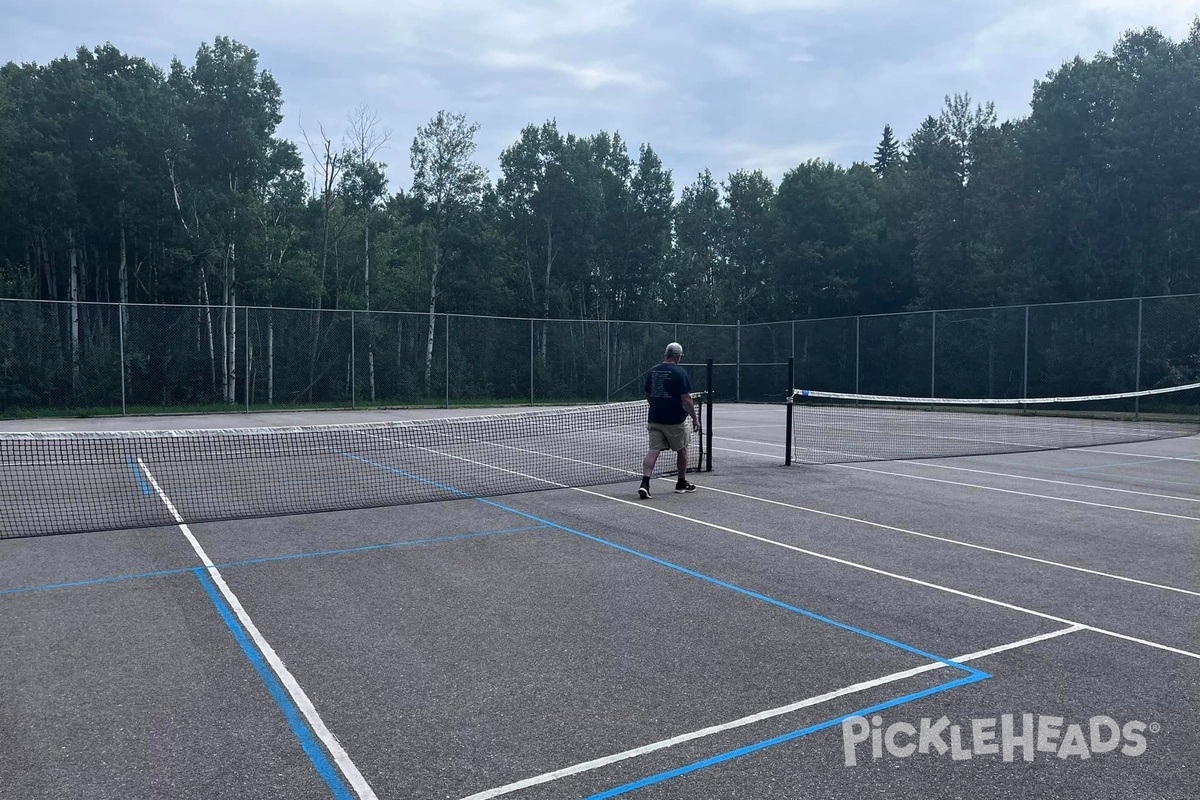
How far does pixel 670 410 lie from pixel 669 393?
215 millimetres

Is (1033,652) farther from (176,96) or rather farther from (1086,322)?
(176,96)

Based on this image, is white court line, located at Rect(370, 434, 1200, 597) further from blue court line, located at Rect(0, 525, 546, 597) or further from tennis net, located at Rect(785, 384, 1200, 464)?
tennis net, located at Rect(785, 384, 1200, 464)

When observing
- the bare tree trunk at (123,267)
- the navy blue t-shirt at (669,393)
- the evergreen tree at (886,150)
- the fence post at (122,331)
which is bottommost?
the navy blue t-shirt at (669,393)

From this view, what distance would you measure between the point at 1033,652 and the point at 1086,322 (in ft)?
82.4

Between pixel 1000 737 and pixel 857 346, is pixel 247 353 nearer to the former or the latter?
pixel 857 346

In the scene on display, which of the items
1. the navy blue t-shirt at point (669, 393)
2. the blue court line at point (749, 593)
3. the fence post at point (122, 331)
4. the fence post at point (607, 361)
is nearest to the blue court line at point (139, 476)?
the blue court line at point (749, 593)

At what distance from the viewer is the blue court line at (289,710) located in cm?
369

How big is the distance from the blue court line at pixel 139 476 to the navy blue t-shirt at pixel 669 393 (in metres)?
6.53

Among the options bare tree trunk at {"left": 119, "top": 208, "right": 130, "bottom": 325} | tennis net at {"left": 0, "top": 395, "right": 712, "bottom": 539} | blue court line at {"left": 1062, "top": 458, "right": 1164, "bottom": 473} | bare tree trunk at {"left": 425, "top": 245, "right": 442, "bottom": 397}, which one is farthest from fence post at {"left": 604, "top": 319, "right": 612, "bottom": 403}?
blue court line at {"left": 1062, "top": 458, "right": 1164, "bottom": 473}

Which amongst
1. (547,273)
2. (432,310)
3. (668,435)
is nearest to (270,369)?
(432,310)

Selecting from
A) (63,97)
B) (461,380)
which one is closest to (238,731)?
(461,380)

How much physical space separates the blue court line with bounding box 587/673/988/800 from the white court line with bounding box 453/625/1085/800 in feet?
0.61

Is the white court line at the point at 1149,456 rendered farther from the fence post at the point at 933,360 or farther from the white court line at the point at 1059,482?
the fence post at the point at 933,360

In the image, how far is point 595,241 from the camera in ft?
185
